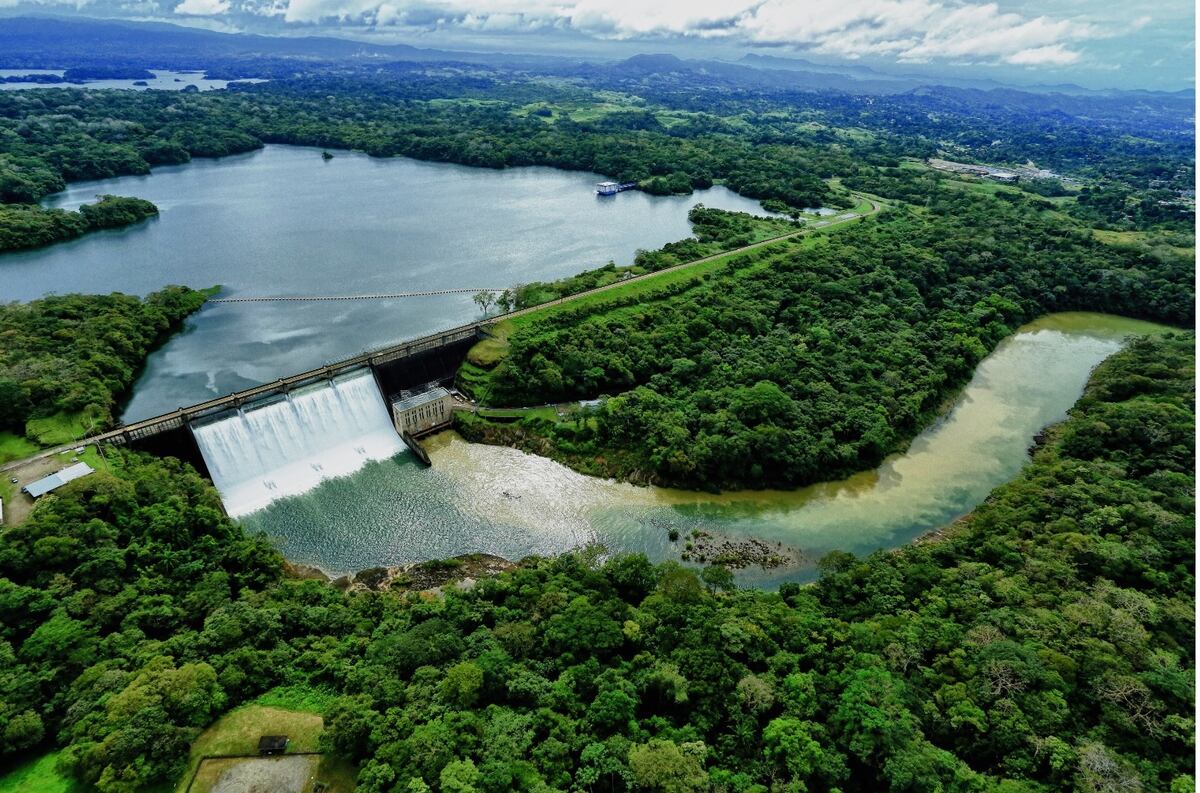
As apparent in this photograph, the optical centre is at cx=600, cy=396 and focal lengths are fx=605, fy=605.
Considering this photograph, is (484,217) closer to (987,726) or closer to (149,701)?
(149,701)

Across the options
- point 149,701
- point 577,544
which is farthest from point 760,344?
point 149,701

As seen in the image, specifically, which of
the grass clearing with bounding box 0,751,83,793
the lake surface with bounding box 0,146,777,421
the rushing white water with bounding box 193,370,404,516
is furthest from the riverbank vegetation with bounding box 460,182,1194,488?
the grass clearing with bounding box 0,751,83,793

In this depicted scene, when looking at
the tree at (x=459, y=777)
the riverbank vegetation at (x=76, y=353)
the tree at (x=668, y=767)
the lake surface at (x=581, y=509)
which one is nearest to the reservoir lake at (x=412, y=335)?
the lake surface at (x=581, y=509)

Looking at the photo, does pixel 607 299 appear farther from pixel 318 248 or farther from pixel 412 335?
pixel 318 248

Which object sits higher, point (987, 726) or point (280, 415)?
point (987, 726)

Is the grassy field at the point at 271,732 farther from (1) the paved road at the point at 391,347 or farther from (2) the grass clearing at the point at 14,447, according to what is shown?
(2) the grass clearing at the point at 14,447

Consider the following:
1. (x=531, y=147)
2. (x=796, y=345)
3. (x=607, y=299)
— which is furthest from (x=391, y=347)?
(x=531, y=147)
